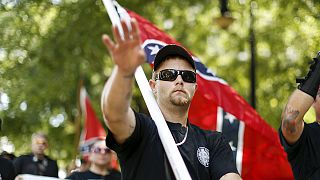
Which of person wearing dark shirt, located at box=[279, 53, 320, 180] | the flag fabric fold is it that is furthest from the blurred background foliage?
person wearing dark shirt, located at box=[279, 53, 320, 180]

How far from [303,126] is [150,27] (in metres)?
2.93

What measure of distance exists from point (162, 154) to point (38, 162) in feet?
22.9

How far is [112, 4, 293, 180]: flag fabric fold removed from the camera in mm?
7461

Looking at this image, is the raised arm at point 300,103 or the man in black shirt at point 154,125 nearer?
the man in black shirt at point 154,125

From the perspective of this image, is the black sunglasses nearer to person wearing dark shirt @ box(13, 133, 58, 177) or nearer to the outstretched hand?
the outstretched hand

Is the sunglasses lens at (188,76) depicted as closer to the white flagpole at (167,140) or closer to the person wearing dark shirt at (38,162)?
the white flagpole at (167,140)

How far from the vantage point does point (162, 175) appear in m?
4.19

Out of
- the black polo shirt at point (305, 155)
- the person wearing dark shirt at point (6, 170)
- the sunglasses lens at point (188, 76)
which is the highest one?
the sunglasses lens at point (188, 76)

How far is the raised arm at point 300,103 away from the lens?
16.8ft

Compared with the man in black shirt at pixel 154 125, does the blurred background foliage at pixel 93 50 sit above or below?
below

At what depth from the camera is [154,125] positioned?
4.33 metres

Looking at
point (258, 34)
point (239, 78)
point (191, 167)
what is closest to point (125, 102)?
point (191, 167)

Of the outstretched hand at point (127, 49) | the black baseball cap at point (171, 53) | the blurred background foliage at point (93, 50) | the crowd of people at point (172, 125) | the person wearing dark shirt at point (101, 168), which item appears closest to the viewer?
the outstretched hand at point (127, 49)

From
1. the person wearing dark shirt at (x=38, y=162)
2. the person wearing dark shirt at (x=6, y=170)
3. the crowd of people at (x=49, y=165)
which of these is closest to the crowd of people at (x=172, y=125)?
the crowd of people at (x=49, y=165)
